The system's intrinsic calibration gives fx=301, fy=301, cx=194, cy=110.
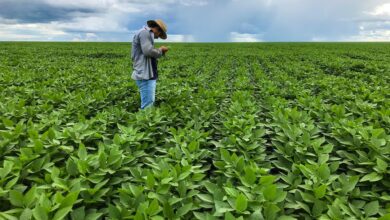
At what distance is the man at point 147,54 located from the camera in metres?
5.50

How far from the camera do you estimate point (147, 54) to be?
5.51 meters

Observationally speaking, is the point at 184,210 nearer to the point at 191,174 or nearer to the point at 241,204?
the point at 241,204

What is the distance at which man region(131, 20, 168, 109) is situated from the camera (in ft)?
18.0

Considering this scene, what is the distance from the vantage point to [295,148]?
2.98 meters

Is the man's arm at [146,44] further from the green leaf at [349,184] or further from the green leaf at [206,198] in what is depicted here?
the green leaf at [349,184]

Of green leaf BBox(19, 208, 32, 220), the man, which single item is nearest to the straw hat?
the man

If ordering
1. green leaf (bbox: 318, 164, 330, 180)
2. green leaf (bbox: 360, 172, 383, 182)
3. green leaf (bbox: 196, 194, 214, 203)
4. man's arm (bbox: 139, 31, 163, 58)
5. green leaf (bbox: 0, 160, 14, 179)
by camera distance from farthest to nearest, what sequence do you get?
man's arm (bbox: 139, 31, 163, 58)
green leaf (bbox: 360, 172, 383, 182)
green leaf (bbox: 318, 164, 330, 180)
green leaf (bbox: 0, 160, 14, 179)
green leaf (bbox: 196, 194, 214, 203)

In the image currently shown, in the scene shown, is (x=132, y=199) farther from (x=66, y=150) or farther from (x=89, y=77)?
(x=89, y=77)

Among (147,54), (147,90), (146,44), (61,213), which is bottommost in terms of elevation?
(61,213)

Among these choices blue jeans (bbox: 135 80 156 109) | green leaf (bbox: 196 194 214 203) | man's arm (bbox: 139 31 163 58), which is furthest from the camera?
blue jeans (bbox: 135 80 156 109)

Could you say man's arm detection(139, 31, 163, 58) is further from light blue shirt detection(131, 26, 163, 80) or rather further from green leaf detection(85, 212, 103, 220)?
green leaf detection(85, 212, 103, 220)

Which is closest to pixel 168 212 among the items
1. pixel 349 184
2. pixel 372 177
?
pixel 349 184

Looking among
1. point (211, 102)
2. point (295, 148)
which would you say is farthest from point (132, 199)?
point (211, 102)

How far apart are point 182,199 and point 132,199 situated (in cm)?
35
